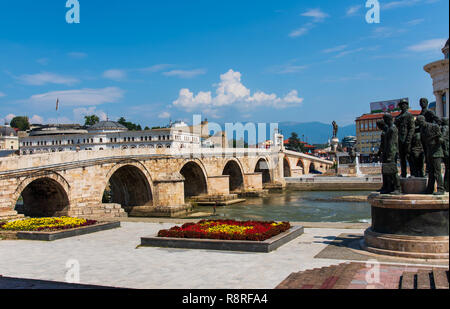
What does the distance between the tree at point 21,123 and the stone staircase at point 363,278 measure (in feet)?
420

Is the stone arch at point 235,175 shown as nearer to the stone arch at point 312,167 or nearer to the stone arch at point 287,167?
the stone arch at point 287,167

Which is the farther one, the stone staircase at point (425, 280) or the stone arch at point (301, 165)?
the stone arch at point (301, 165)

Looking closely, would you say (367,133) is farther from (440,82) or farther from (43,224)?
(43,224)

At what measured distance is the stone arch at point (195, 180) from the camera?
3641cm

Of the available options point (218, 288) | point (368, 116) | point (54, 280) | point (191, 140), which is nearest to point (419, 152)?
point (218, 288)

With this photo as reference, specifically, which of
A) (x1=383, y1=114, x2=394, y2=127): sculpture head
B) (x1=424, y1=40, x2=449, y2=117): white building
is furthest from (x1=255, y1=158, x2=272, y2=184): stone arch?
(x1=383, y1=114, x2=394, y2=127): sculpture head

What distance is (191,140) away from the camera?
79250 millimetres

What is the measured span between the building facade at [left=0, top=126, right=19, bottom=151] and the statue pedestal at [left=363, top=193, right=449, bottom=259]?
96.5 meters

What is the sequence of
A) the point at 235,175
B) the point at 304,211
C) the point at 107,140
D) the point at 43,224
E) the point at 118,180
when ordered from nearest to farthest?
the point at 43,224 → the point at 118,180 → the point at 304,211 → the point at 235,175 → the point at 107,140

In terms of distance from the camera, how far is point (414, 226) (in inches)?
375

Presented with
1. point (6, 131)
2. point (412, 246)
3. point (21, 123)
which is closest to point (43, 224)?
point (412, 246)

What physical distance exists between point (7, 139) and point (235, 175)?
226 ft

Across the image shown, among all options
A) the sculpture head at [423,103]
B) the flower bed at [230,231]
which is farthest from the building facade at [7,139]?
the sculpture head at [423,103]
